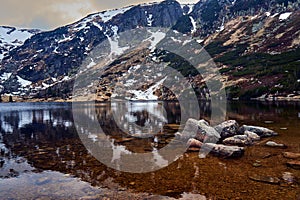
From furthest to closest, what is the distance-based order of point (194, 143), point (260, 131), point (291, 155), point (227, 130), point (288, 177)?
point (260, 131) → point (227, 130) → point (194, 143) → point (291, 155) → point (288, 177)

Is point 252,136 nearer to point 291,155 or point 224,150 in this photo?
point 291,155

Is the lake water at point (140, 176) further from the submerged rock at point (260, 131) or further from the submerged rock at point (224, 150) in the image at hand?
the submerged rock at point (260, 131)

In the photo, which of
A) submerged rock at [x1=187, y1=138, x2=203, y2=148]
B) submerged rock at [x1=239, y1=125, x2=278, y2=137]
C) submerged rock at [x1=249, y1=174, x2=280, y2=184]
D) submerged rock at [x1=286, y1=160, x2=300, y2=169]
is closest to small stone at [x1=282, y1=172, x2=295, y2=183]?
submerged rock at [x1=249, y1=174, x2=280, y2=184]

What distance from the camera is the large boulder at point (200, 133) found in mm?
26189

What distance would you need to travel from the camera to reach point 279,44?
190m

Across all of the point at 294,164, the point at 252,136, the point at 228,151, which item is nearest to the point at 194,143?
the point at 228,151

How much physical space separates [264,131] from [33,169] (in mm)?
23262

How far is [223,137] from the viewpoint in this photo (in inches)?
1123

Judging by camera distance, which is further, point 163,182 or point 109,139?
point 109,139

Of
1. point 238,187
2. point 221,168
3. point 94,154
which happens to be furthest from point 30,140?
point 238,187

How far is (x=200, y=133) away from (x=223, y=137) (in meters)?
3.36

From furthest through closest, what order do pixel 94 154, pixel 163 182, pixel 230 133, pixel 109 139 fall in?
pixel 109 139
pixel 230 133
pixel 94 154
pixel 163 182

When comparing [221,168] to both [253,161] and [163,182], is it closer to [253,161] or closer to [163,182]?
[253,161]

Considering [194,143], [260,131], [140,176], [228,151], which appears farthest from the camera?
[260,131]
